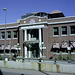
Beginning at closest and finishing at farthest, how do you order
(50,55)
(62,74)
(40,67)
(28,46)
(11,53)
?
(62,74), (40,67), (50,55), (28,46), (11,53)

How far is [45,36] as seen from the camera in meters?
26.5

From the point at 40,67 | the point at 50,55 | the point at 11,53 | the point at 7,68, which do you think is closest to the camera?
the point at 40,67

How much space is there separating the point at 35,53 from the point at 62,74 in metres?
18.2

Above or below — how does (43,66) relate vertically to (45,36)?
below

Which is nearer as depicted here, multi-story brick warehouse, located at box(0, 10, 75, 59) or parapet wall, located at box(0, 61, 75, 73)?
parapet wall, located at box(0, 61, 75, 73)

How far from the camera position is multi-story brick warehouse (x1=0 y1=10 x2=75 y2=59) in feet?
83.4

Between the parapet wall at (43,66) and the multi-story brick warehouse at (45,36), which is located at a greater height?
the multi-story brick warehouse at (45,36)

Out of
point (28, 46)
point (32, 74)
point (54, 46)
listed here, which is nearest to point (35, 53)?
point (28, 46)

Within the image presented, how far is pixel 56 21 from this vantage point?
26.6 metres

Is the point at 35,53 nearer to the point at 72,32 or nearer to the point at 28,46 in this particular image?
the point at 28,46

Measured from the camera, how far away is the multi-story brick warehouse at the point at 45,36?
1001 inches

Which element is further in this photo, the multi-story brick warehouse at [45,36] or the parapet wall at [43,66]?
the multi-story brick warehouse at [45,36]

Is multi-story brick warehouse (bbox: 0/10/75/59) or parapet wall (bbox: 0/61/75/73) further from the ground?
multi-story brick warehouse (bbox: 0/10/75/59)

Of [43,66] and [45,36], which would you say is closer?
[43,66]
